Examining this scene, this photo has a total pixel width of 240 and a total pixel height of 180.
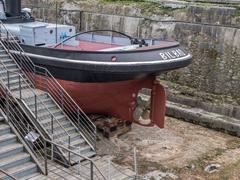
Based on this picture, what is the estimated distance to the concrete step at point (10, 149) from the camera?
21.9 feet

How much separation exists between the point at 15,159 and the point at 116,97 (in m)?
2.98

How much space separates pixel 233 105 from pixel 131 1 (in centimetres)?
607

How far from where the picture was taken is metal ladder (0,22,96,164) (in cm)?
782

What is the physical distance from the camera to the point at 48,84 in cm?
879

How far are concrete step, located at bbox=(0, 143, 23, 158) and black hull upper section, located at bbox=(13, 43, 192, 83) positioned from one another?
7.49 feet

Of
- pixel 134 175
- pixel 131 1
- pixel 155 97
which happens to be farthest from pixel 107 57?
pixel 131 1

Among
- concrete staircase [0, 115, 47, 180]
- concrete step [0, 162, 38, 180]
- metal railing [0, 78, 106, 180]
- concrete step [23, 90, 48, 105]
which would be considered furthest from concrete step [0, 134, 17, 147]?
concrete step [23, 90, 48, 105]

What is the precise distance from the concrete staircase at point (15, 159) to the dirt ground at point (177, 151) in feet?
6.47

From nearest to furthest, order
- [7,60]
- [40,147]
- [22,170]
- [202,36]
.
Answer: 1. [22,170]
2. [40,147]
3. [7,60]
4. [202,36]

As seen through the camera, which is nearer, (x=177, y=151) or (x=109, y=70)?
(x=109, y=70)

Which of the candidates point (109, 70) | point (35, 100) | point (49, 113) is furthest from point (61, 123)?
point (109, 70)

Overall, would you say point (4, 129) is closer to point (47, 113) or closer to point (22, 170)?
point (22, 170)

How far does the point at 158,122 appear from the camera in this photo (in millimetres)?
9234

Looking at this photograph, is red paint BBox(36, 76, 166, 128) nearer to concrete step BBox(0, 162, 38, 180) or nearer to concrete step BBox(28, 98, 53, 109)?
concrete step BBox(28, 98, 53, 109)
